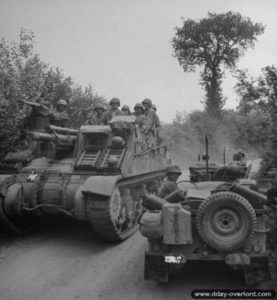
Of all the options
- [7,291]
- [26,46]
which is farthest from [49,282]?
[26,46]

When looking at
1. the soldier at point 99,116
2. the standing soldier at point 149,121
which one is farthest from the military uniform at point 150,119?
the soldier at point 99,116

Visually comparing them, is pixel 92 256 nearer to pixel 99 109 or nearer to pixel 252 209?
pixel 252 209

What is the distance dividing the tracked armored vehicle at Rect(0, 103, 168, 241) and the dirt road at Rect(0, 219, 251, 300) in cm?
55

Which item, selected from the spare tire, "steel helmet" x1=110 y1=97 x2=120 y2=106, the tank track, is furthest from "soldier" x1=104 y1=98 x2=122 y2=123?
the spare tire

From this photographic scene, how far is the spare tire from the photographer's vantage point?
17.6 ft

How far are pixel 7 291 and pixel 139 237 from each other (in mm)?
3842

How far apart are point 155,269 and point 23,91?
30.3 feet

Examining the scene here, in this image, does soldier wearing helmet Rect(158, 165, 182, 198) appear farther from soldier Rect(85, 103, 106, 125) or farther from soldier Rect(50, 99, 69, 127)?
soldier Rect(85, 103, 106, 125)

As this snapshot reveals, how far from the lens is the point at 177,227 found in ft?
18.1

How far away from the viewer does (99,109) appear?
38.8ft

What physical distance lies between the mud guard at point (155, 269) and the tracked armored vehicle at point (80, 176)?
2.25 meters

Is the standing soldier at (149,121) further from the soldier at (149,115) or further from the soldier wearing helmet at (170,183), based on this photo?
the soldier wearing helmet at (170,183)

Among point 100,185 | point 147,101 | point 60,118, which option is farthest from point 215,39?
point 100,185

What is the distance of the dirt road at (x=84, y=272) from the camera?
239 inches
